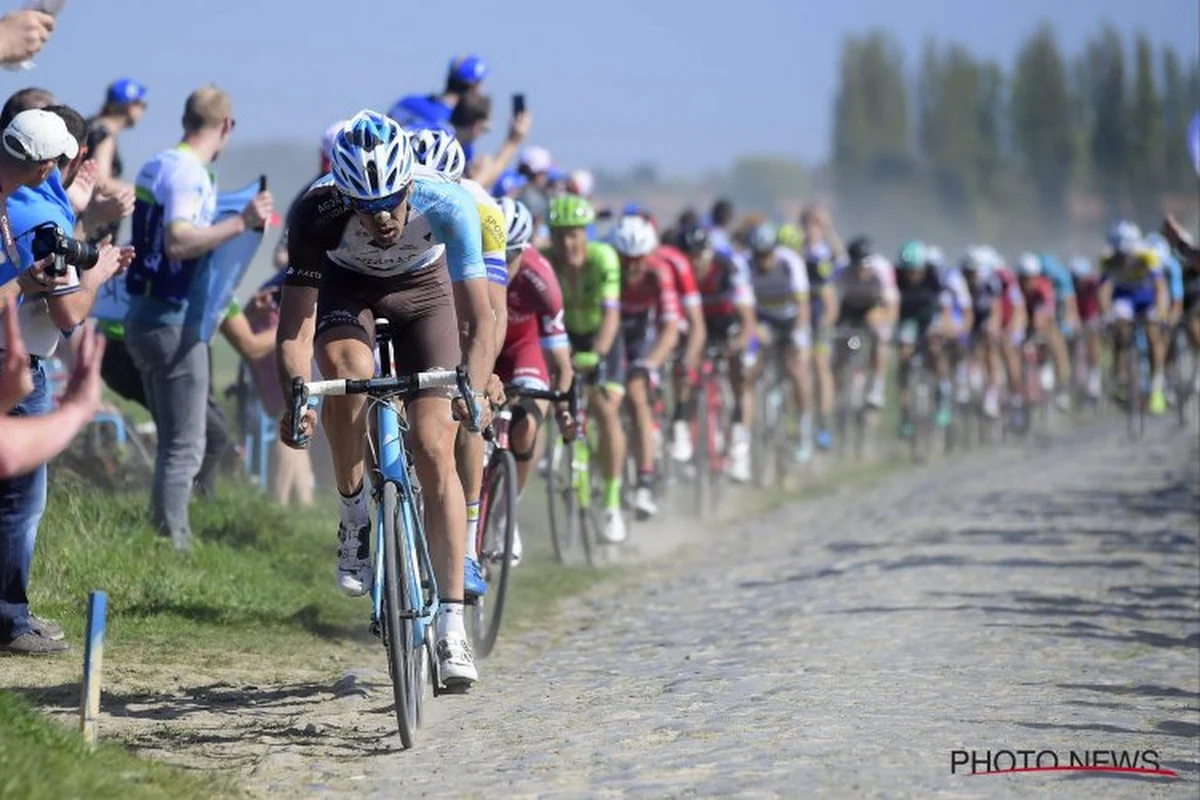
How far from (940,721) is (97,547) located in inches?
179

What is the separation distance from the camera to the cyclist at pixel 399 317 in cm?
788

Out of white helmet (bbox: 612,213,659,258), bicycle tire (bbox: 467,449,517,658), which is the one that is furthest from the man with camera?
white helmet (bbox: 612,213,659,258)

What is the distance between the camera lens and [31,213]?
8.26 metres

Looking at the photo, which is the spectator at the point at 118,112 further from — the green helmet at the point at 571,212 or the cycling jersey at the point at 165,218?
the green helmet at the point at 571,212

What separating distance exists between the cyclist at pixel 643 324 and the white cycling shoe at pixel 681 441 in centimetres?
130

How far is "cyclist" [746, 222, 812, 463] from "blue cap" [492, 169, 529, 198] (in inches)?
256

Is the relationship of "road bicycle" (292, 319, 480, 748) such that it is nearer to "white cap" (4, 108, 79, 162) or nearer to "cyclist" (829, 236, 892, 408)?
"white cap" (4, 108, 79, 162)

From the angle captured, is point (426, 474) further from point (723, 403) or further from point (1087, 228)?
point (1087, 228)

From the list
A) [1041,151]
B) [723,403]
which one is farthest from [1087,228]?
[723,403]

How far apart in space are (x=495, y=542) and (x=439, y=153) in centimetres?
211

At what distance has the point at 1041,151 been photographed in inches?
5531

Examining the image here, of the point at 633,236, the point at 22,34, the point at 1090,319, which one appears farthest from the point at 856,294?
the point at 22,34

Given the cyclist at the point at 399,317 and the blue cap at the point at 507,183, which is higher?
the blue cap at the point at 507,183

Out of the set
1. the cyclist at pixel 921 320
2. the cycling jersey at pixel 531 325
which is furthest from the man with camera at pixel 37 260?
the cyclist at pixel 921 320
